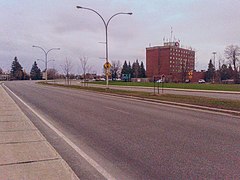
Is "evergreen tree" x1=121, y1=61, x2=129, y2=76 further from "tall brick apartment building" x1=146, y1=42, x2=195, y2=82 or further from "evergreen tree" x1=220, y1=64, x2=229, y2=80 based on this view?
"evergreen tree" x1=220, y1=64, x2=229, y2=80

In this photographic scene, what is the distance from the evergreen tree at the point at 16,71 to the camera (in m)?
128

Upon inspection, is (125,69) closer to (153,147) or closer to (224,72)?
(224,72)

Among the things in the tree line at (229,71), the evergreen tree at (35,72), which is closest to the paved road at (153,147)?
the tree line at (229,71)

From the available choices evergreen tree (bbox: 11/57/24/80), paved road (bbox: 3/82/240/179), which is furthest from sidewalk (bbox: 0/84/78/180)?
evergreen tree (bbox: 11/57/24/80)

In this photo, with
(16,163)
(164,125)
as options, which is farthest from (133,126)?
(16,163)

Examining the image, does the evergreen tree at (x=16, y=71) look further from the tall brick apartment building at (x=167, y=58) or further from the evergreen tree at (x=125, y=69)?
the tall brick apartment building at (x=167, y=58)

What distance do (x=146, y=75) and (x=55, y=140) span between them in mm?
129621

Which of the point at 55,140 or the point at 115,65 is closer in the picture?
the point at 55,140

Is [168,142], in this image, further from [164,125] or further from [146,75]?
[146,75]

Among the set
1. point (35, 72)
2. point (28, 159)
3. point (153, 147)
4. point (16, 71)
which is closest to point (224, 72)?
point (35, 72)

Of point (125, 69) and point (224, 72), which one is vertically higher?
point (125, 69)

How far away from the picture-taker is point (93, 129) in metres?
8.38

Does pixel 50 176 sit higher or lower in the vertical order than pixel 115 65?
lower

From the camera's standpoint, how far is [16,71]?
128 metres
